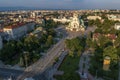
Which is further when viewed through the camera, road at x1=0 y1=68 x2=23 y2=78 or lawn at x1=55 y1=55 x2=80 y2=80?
lawn at x1=55 y1=55 x2=80 y2=80

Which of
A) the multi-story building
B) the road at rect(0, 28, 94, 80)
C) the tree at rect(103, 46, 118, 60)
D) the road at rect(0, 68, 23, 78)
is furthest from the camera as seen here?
the multi-story building

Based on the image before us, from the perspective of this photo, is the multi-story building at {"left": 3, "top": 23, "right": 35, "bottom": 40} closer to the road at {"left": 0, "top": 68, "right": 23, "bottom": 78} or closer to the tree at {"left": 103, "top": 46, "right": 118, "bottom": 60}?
the road at {"left": 0, "top": 68, "right": 23, "bottom": 78}

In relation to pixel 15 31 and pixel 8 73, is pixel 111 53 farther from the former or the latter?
pixel 15 31

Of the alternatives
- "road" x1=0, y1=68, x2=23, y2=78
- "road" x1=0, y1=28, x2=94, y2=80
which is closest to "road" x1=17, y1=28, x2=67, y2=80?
"road" x1=0, y1=28, x2=94, y2=80

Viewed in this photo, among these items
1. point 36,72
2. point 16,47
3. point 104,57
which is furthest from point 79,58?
point 16,47

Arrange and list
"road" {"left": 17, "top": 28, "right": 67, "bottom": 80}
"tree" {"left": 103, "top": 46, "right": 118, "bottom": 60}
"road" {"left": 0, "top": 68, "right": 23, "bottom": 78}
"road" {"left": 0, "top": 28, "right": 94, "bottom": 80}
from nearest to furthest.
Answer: "road" {"left": 0, "top": 68, "right": 23, "bottom": 78}, "road" {"left": 17, "top": 28, "right": 67, "bottom": 80}, "road" {"left": 0, "top": 28, "right": 94, "bottom": 80}, "tree" {"left": 103, "top": 46, "right": 118, "bottom": 60}

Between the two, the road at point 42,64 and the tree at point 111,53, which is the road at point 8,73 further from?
the tree at point 111,53

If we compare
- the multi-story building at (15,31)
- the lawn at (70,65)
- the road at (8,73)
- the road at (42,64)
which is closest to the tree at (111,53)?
the lawn at (70,65)

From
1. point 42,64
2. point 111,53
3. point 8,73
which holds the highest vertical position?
point 111,53

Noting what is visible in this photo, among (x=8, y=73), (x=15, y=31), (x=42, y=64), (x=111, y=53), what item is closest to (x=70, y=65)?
(x=42, y=64)

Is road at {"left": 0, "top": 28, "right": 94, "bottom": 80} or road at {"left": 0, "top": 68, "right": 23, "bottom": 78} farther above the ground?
road at {"left": 0, "top": 28, "right": 94, "bottom": 80}

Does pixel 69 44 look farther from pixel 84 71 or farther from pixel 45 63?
pixel 84 71

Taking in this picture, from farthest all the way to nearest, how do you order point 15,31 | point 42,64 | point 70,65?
point 15,31, point 42,64, point 70,65
